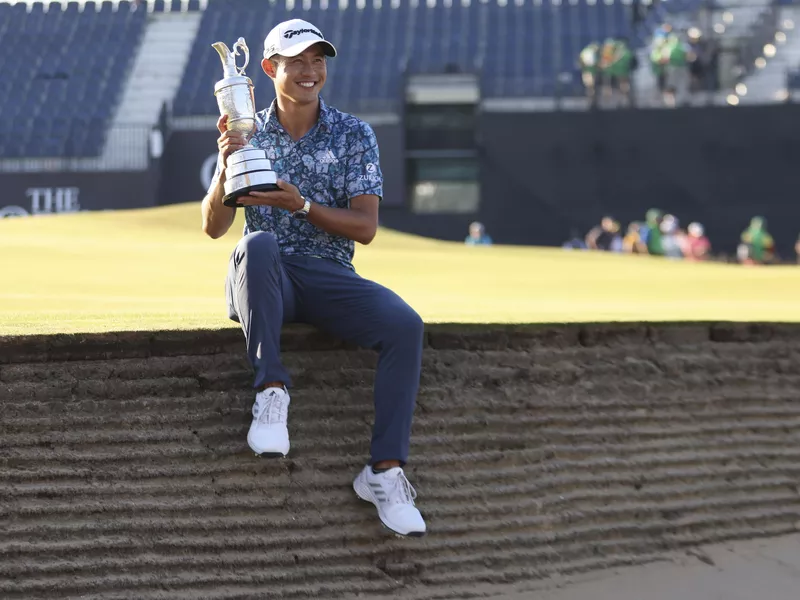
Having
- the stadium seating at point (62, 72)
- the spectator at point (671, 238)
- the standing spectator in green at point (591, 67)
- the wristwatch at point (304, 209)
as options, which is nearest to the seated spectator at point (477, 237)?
the spectator at point (671, 238)

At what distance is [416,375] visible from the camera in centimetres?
329

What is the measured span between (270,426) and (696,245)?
610 inches

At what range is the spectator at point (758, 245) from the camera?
17.2m

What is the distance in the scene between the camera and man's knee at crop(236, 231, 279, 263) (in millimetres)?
3260

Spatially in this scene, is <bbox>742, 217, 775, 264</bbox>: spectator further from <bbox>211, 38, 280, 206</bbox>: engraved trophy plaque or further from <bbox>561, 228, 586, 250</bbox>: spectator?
<bbox>211, 38, 280, 206</bbox>: engraved trophy plaque

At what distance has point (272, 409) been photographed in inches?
128

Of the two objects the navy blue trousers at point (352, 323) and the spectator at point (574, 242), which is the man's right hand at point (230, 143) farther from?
the spectator at point (574, 242)

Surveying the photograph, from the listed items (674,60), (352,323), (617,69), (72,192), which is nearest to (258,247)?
(352,323)

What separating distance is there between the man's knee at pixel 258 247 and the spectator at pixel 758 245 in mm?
14993

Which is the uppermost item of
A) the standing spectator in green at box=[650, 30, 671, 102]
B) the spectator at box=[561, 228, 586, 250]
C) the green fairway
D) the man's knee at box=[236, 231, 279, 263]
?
the standing spectator in green at box=[650, 30, 671, 102]

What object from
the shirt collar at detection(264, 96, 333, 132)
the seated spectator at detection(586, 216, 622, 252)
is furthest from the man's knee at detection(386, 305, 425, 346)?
the seated spectator at detection(586, 216, 622, 252)

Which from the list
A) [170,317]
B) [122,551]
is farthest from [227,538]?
[170,317]

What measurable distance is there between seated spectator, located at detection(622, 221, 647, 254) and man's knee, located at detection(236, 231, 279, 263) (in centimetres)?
1476

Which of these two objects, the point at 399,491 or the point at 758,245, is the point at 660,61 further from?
the point at 399,491
